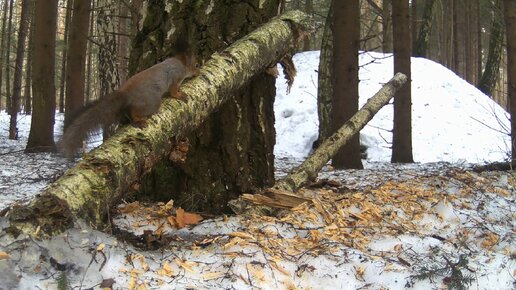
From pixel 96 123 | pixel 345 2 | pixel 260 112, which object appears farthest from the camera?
pixel 345 2

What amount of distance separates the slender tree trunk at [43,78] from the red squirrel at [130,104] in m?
7.92

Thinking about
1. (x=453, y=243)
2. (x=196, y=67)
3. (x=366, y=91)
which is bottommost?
(x=453, y=243)

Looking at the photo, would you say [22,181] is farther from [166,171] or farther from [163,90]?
[163,90]

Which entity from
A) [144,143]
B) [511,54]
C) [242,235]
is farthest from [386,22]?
[144,143]

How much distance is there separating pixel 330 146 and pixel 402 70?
5496mm

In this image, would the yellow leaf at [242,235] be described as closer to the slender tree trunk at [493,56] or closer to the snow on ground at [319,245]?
the snow on ground at [319,245]

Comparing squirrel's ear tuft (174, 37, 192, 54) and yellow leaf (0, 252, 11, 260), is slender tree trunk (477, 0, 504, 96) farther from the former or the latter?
yellow leaf (0, 252, 11, 260)

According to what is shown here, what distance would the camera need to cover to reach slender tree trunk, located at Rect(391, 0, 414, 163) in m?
10.5

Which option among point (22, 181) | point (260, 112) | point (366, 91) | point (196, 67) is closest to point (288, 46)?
point (260, 112)

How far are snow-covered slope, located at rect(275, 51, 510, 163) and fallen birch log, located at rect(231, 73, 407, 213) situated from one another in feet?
20.9

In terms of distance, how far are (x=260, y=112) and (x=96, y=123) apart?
174cm

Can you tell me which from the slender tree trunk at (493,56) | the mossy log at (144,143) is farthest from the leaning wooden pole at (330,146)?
the slender tree trunk at (493,56)

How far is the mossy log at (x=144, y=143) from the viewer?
284 cm

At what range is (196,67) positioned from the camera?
13.7ft
